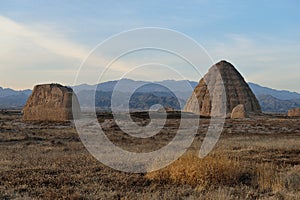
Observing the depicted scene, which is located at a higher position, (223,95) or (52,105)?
(223,95)

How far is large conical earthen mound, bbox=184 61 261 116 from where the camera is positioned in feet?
322

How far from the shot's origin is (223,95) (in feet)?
325

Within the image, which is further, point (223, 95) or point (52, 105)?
point (223, 95)

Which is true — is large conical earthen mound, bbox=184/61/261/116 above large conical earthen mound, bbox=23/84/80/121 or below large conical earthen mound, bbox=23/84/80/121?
above

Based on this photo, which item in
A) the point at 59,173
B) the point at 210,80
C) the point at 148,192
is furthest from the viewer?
the point at 210,80

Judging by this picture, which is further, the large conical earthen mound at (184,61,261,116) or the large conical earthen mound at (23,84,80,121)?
the large conical earthen mound at (184,61,261,116)

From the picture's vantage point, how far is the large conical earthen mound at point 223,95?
9812 centimetres

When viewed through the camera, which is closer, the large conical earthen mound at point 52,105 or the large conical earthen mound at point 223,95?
the large conical earthen mound at point 52,105

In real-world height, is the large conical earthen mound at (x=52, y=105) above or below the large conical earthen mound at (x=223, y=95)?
below

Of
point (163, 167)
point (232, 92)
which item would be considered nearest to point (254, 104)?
point (232, 92)

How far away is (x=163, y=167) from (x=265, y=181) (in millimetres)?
3171

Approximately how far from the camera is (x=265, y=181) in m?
11.1

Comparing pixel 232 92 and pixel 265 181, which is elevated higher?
pixel 232 92

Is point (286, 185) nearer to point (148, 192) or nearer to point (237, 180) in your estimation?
point (237, 180)
